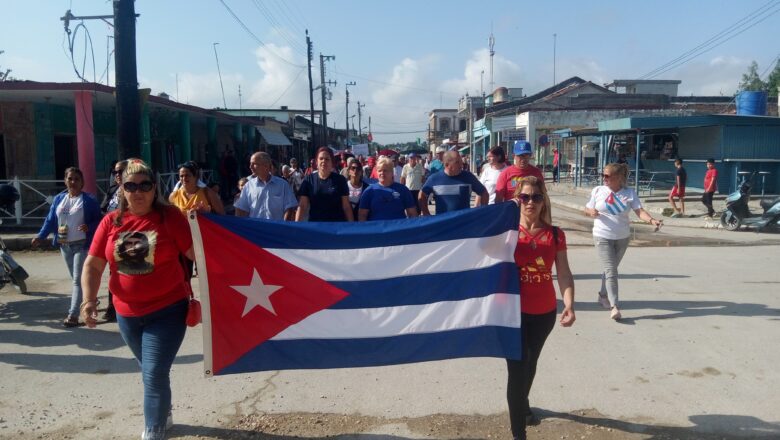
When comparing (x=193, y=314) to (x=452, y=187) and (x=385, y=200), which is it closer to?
(x=385, y=200)

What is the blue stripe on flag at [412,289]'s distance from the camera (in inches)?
163

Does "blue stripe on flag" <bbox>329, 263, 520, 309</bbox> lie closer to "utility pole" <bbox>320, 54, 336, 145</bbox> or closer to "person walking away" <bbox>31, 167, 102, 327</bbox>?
"person walking away" <bbox>31, 167, 102, 327</bbox>

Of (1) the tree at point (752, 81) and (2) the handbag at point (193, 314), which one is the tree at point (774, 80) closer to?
(1) the tree at point (752, 81)

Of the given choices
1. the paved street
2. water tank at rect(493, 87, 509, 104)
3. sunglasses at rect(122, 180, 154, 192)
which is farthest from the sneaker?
water tank at rect(493, 87, 509, 104)

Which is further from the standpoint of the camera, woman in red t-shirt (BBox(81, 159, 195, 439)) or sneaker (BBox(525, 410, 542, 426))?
sneaker (BBox(525, 410, 542, 426))

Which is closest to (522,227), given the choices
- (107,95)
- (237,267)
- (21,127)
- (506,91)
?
(237,267)

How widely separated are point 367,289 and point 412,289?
0.31 metres

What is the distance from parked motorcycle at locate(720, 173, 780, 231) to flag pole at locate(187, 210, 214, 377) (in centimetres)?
1443

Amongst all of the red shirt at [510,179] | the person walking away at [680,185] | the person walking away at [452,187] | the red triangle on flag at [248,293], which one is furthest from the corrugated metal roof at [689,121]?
the red triangle on flag at [248,293]

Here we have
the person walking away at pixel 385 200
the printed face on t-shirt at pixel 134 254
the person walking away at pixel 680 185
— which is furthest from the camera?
the person walking away at pixel 680 185

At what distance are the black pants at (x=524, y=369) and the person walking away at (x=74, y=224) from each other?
5.00m

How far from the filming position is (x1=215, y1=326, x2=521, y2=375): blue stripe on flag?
13.3ft

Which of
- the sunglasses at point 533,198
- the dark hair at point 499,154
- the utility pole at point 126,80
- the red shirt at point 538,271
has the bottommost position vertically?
the red shirt at point 538,271

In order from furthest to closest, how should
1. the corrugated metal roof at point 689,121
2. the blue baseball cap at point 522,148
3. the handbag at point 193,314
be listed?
the corrugated metal roof at point 689,121 < the blue baseball cap at point 522,148 < the handbag at point 193,314
